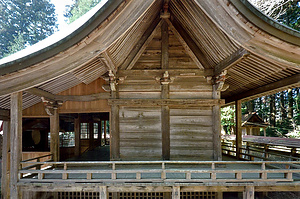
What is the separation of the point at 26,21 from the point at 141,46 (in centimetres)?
3627

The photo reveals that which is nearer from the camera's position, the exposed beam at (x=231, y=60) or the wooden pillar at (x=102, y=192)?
the exposed beam at (x=231, y=60)

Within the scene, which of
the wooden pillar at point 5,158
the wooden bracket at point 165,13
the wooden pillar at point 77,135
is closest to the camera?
the wooden bracket at point 165,13

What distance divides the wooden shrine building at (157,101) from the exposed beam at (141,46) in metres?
0.04

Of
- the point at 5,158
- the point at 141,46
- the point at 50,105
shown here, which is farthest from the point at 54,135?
the point at 141,46

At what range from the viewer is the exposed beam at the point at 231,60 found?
17.9 ft

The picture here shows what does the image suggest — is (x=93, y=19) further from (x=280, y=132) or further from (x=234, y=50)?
(x=280, y=132)

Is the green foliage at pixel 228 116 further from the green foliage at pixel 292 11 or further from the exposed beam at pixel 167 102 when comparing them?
the exposed beam at pixel 167 102

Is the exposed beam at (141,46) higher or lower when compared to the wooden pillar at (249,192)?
higher

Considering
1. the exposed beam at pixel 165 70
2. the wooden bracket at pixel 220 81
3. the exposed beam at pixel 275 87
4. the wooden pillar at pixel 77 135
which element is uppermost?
the exposed beam at pixel 165 70

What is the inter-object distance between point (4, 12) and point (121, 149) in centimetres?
3822

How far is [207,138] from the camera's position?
25.7 feet

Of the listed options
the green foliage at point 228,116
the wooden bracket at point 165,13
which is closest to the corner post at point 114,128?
the wooden bracket at point 165,13

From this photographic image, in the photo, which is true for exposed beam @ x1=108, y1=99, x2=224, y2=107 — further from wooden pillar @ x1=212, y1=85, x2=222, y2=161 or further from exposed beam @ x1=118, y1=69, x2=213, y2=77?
exposed beam @ x1=118, y1=69, x2=213, y2=77

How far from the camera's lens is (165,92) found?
7.84m
